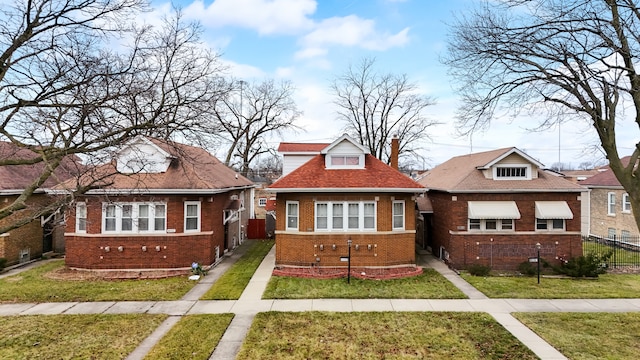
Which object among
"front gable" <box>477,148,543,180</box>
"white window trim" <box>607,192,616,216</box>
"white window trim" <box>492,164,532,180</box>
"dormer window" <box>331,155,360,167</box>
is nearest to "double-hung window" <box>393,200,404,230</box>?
"dormer window" <box>331,155,360,167</box>

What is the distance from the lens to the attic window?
17688 millimetres

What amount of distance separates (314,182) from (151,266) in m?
8.72

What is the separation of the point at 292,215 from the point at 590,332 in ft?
38.9

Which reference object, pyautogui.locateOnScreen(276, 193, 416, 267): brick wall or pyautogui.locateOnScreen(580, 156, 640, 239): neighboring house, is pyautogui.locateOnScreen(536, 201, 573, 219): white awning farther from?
pyautogui.locateOnScreen(580, 156, 640, 239): neighboring house

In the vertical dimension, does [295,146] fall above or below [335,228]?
above

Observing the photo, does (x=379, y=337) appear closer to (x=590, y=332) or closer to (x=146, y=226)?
(x=590, y=332)

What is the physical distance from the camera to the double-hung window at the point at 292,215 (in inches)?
659

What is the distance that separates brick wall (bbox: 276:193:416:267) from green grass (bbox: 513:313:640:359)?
20.2 feet

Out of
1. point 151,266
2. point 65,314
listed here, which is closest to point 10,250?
point 151,266

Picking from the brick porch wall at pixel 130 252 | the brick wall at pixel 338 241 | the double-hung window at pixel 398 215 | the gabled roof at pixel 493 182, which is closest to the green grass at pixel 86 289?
the brick porch wall at pixel 130 252

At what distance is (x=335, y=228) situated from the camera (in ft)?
54.5

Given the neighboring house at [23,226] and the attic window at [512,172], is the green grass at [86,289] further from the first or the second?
the attic window at [512,172]

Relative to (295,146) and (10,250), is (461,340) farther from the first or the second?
(10,250)

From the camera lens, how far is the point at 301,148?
71.7ft
